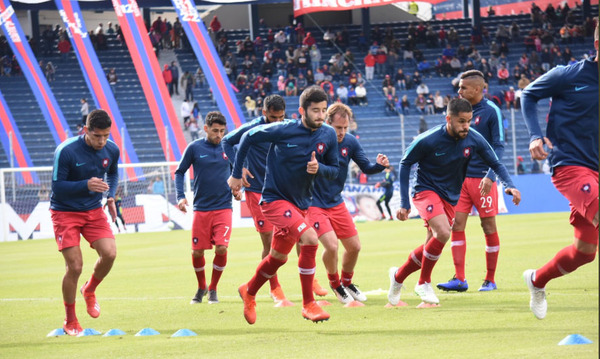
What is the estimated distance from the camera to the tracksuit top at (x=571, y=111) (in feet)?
24.3

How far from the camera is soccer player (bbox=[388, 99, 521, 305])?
9383 mm

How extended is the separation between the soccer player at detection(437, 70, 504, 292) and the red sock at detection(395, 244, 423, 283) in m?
1.24

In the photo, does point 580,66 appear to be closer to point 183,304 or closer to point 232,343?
point 232,343

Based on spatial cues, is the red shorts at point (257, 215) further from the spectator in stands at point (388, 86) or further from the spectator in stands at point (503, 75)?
the spectator in stands at point (503, 75)

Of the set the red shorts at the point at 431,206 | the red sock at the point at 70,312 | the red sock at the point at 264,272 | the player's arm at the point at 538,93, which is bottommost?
the red sock at the point at 70,312

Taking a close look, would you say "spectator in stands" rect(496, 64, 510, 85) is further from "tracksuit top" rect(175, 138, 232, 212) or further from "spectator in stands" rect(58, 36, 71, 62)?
"tracksuit top" rect(175, 138, 232, 212)

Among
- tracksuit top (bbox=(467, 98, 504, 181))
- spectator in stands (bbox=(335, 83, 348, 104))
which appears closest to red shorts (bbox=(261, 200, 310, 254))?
tracksuit top (bbox=(467, 98, 504, 181))

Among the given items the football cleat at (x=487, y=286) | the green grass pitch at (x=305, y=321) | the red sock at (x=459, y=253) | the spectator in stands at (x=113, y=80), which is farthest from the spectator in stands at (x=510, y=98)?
the red sock at (x=459, y=253)

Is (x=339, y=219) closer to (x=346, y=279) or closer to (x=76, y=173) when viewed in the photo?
(x=346, y=279)

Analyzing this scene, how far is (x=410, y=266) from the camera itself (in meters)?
9.65

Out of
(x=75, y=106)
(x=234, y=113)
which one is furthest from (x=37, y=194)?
(x=75, y=106)

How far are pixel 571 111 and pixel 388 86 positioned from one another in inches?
1408

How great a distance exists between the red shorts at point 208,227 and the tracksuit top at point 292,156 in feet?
7.96

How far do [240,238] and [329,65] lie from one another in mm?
22322
